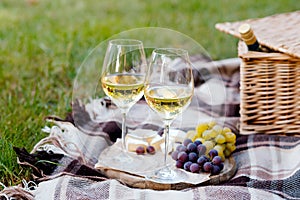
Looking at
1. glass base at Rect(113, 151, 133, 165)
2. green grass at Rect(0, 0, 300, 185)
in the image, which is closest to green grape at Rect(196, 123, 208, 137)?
glass base at Rect(113, 151, 133, 165)

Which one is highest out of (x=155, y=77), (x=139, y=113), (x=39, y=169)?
(x=155, y=77)

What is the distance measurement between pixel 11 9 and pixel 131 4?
2.79 feet

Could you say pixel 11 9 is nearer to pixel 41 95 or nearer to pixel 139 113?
pixel 41 95

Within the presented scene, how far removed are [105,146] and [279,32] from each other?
79cm

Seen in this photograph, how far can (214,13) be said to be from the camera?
3947mm

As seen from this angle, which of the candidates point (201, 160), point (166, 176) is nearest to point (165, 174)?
point (166, 176)

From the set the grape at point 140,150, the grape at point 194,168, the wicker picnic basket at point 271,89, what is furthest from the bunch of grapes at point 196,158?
the wicker picnic basket at point 271,89

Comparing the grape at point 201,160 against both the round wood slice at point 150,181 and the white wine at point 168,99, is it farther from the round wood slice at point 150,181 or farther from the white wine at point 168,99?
the white wine at point 168,99

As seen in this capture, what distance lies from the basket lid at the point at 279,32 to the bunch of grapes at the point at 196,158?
0.43 meters

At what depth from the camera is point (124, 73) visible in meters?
1.67

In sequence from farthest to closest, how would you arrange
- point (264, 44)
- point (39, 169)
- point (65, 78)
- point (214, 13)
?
point (214, 13), point (65, 78), point (264, 44), point (39, 169)

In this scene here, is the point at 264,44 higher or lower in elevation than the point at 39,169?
higher

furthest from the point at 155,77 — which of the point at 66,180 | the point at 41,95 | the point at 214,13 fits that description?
the point at 214,13

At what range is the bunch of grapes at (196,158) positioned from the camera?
1662 mm
